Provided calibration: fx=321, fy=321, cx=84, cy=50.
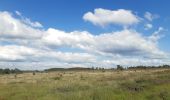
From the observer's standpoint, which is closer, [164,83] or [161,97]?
[161,97]

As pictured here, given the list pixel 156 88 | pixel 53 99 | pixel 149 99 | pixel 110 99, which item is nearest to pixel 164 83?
pixel 156 88

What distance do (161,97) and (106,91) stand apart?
3.82 metres

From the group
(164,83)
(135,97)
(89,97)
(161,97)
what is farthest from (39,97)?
(164,83)

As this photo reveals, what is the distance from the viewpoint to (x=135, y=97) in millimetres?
21500

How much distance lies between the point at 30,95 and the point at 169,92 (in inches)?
389

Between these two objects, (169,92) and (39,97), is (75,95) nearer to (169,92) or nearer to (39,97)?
(39,97)

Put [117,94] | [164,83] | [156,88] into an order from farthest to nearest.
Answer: [164,83] < [156,88] < [117,94]

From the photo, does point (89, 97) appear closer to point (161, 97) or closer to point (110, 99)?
point (110, 99)

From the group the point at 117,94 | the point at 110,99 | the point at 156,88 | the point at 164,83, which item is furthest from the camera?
the point at 164,83

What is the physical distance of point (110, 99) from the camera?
2061 cm

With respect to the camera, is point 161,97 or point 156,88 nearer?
point 161,97

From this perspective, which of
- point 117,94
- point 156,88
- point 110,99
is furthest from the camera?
point 156,88

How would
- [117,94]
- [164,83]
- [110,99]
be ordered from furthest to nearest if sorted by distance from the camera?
[164,83] → [117,94] → [110,99]

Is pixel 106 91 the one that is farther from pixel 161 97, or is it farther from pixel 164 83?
pixel 164 83
